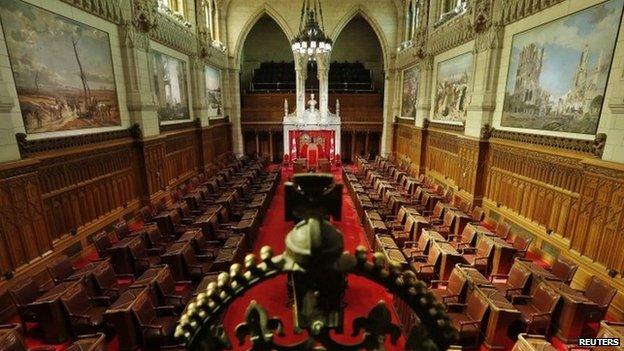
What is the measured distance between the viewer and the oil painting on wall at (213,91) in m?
17.2

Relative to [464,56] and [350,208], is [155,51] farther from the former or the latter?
[464,56]

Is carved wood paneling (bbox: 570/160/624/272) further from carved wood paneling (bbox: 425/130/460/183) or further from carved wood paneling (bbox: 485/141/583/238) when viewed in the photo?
carved wood paneling (bbox: 425/130/460/183)

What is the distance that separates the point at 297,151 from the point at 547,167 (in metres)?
13.4

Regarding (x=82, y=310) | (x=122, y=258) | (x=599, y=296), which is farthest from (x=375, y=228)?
(x=82, y=310)

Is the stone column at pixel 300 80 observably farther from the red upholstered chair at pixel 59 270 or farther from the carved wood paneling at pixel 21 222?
the red upholstered chair at pixel 59 270

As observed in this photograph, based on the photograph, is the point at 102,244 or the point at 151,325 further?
the point at 102,244

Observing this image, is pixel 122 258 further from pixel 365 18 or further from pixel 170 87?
pixel 365 18

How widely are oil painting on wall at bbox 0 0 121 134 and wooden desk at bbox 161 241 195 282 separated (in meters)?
4.06

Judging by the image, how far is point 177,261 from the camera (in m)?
6.36

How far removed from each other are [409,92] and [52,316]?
1739 centimetres

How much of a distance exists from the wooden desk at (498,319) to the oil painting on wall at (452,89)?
8428 millimetres

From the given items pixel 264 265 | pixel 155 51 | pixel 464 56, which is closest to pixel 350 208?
pixel 464 56

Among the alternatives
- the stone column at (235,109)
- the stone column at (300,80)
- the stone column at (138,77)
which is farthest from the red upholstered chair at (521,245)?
the stone column at (235,109)

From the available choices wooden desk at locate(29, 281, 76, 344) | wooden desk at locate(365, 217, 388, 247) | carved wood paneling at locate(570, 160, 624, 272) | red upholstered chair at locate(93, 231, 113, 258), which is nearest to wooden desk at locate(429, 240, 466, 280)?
wooden desk at locate(365, 217, 388, 247)
